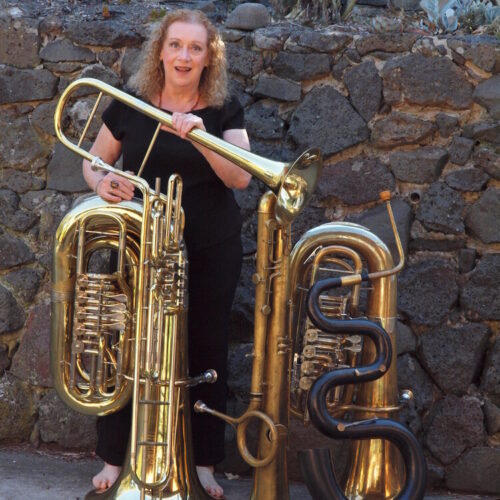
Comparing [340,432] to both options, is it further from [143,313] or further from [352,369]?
[143,313]

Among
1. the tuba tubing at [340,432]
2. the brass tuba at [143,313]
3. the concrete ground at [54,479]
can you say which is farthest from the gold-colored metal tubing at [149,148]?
the concrete ground at [54,479]

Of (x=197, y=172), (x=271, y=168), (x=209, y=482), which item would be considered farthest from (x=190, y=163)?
(x=209, y=482)

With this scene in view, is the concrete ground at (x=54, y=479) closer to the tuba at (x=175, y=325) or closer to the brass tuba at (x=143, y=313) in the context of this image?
the brass tuba at (x=143, y=313)

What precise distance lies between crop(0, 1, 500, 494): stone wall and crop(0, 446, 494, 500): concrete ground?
0.26 ft

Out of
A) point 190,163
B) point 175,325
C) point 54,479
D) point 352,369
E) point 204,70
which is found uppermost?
point 204,70

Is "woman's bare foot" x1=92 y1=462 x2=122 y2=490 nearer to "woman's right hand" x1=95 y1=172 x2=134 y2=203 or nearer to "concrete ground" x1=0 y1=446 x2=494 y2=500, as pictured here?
"concrete ground" x1=0 y1=446 x2=494 y2=500

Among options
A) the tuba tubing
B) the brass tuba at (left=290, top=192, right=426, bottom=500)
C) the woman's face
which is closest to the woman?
the woman's face

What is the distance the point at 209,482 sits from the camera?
3.45 meters

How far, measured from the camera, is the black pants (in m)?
3.40

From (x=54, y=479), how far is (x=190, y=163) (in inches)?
55.2

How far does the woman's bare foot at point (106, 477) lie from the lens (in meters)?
3.42

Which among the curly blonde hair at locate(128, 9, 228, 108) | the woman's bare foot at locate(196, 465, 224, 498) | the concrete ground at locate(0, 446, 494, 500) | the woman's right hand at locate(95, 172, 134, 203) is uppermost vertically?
the curly blonde hair at locate(128, 9, 228, 108)

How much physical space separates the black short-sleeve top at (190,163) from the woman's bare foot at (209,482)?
837mm

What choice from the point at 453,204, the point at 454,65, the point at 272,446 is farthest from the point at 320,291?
the point at 454,65
